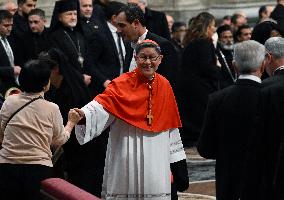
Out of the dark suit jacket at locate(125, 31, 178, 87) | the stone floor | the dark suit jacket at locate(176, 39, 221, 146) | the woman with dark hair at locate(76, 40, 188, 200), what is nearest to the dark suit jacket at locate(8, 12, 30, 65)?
the stone floor

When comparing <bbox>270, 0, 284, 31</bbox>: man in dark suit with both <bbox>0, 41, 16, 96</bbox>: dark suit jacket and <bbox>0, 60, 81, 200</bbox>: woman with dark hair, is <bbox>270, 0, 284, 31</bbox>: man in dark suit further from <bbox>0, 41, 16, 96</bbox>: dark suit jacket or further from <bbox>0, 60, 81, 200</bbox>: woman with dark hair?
<bbox>0, 60, 81, 200</bbox>: woman with dark hair

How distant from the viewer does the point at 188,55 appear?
17047 mm

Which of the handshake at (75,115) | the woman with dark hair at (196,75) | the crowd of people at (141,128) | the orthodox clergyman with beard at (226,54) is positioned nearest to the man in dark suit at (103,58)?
the crowd of people at (141,128)

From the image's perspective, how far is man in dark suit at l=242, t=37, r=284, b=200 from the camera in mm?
8352

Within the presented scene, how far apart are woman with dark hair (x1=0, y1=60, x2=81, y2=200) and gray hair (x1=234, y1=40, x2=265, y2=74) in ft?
4.66

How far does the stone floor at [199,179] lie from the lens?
12.6 metres

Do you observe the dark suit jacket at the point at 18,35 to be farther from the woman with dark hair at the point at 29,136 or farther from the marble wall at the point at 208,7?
the marble wall at the point at 208,7

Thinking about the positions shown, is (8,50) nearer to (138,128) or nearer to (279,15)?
(279,15)

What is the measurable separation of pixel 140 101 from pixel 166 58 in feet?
4.09

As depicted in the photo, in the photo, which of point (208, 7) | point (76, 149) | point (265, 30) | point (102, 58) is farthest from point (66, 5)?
point (208, 7)

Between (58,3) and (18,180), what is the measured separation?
16.3 feet

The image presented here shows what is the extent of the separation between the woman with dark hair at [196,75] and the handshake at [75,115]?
7219 mm

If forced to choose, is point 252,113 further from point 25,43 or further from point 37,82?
point 25,43

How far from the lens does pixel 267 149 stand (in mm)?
8383
